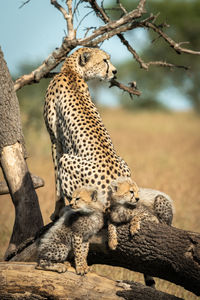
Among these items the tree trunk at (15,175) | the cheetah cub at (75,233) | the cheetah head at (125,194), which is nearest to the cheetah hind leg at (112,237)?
the cheetah cub at (75,233)

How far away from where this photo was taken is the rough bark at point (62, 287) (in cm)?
375

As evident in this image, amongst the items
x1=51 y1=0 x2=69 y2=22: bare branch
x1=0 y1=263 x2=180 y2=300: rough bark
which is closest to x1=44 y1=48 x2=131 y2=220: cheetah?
x1=51 y1=0 x2=69 y2=22: bare branch

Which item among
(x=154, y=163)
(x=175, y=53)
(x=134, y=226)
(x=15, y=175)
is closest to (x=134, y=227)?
(x=134, y=226)

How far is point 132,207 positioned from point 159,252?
1.53 ft

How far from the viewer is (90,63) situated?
5.62 m

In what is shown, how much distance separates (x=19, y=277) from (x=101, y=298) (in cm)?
71

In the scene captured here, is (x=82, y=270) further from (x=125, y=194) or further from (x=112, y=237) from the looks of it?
(x=125, y=194)

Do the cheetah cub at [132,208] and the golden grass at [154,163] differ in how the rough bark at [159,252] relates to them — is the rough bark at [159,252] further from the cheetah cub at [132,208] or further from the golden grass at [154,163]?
the golden grass at [154,163]

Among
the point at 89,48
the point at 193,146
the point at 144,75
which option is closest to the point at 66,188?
the point at 89,48

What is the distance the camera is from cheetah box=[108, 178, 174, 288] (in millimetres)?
4004

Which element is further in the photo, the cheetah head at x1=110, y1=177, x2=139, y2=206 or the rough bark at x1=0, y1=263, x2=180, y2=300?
the cheetah head at x1=110, y1=177, x2=139, y2=206

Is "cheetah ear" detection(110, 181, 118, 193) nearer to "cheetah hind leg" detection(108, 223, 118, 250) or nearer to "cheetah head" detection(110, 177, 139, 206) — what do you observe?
"cheetah head" detection(110, 177, 139, 206)

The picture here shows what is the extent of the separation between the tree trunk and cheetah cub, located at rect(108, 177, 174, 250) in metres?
1.34

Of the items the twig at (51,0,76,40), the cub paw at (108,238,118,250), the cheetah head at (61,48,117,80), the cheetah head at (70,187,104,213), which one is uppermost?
the twig at (51,0,76,40)
